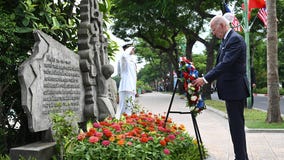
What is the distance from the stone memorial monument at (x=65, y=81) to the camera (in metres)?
4.49

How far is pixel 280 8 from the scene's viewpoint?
2466 cm

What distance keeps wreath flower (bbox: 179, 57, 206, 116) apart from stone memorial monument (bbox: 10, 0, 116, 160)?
1705mm

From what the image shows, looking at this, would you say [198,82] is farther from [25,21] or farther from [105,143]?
[25,21]

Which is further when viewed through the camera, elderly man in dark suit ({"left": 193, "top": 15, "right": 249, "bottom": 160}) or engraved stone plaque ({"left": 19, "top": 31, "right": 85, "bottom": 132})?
elderly man in dark suit ({"left": 193, "top": 15, "right": 249, "bottom": 160})

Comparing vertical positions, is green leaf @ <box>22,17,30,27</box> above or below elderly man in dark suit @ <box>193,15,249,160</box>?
above

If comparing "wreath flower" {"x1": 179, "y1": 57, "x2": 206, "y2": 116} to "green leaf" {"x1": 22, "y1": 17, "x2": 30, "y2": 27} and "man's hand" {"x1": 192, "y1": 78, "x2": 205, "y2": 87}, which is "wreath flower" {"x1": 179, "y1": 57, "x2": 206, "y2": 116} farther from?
"green leaf" {"x1": 22, "y1": 17, "x2": 30, "y2": 27}

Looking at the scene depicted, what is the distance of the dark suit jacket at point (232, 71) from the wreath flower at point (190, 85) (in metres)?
0.24

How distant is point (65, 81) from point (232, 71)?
246 centimetres

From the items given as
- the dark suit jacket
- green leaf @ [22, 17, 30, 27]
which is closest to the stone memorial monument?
green leaf @ [22, 17, 30, 27]

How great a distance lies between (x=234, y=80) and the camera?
16.3 feet

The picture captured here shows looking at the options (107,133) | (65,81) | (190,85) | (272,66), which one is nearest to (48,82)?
(65,81)

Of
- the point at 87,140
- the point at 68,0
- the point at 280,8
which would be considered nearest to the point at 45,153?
the point at 87,140

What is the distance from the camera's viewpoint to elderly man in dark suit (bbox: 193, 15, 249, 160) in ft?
16.1

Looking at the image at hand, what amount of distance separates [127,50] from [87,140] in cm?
484
